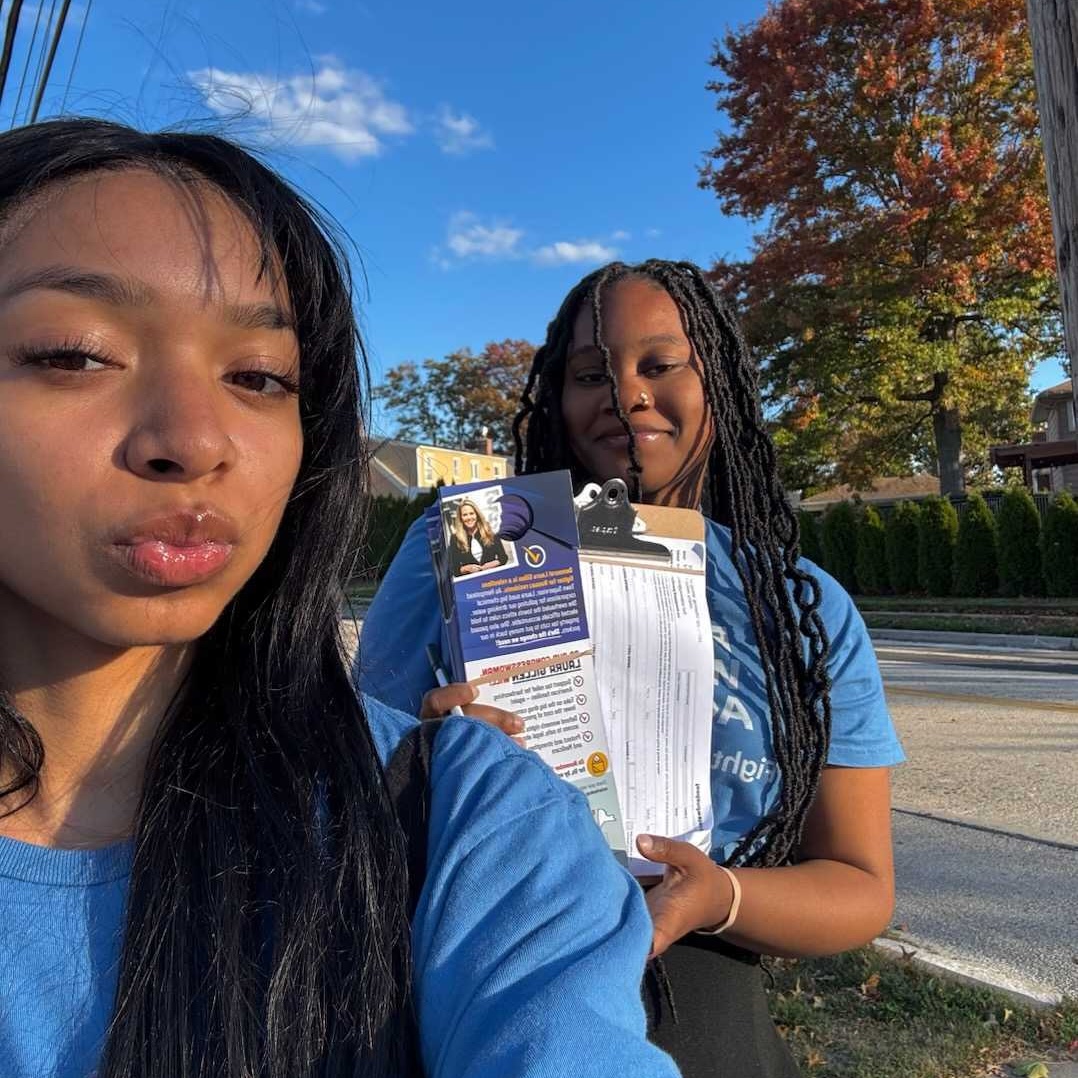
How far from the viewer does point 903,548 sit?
59.2 ft

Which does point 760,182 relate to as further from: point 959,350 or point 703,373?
point 703,373

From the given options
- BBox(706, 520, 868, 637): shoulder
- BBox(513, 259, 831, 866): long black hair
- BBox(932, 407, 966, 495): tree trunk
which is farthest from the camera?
BBox(932, 407, 966, 495): tree trunk

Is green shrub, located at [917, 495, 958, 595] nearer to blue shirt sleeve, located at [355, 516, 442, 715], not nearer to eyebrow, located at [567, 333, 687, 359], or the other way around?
eyebrow, located at [567, 333, 687, 359]

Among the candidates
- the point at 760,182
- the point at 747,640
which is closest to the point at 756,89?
the point at 760,182

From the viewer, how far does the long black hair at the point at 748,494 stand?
151cm

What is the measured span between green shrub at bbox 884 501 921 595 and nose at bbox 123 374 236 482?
1845 cm

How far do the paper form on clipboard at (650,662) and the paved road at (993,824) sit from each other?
2.45m

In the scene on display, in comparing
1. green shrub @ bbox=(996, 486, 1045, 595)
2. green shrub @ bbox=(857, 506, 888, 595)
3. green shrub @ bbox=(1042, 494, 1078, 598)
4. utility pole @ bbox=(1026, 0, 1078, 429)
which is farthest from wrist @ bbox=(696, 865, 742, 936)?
green shrub @ bbox=(857, 506, 888, 595)

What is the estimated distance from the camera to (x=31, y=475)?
0.90 metres

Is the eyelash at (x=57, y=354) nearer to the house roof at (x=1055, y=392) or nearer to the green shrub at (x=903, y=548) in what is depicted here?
the green shrub at (x=903, y=548)

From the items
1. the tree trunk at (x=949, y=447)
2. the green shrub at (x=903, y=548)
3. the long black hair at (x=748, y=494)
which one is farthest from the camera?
the tree trunk at (x=949, y=447)

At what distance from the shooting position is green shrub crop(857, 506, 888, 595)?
18531mm

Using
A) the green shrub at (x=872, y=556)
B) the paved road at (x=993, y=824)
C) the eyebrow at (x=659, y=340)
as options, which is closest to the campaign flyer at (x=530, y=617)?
the eyebrow at (x=659, y=340)

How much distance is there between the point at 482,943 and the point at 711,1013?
2.25 ft
